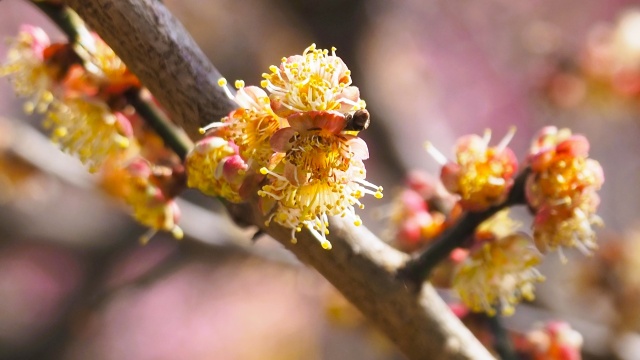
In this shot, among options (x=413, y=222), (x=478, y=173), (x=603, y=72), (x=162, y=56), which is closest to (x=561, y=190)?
(x=478, y=173)

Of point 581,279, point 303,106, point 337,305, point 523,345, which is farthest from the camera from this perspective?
point 581,279

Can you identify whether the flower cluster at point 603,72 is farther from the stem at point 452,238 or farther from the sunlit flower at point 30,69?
the sunlit flower at point 30,69

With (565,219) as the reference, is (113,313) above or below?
below

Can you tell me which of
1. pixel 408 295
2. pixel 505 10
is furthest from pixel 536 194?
pixel 505 10

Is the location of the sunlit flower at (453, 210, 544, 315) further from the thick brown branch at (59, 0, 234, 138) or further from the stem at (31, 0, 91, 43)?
the stem at (31, 0, 91, 43)

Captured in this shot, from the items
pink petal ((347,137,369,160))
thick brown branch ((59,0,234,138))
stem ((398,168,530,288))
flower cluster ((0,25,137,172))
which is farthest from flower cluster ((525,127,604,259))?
flower cluster ((0,25,137,172))

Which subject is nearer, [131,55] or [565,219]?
[131,55]

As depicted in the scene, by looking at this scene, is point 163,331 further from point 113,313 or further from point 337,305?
point 337,305

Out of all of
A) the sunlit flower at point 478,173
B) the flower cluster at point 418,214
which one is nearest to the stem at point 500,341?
the flower cluster at point 418,214
